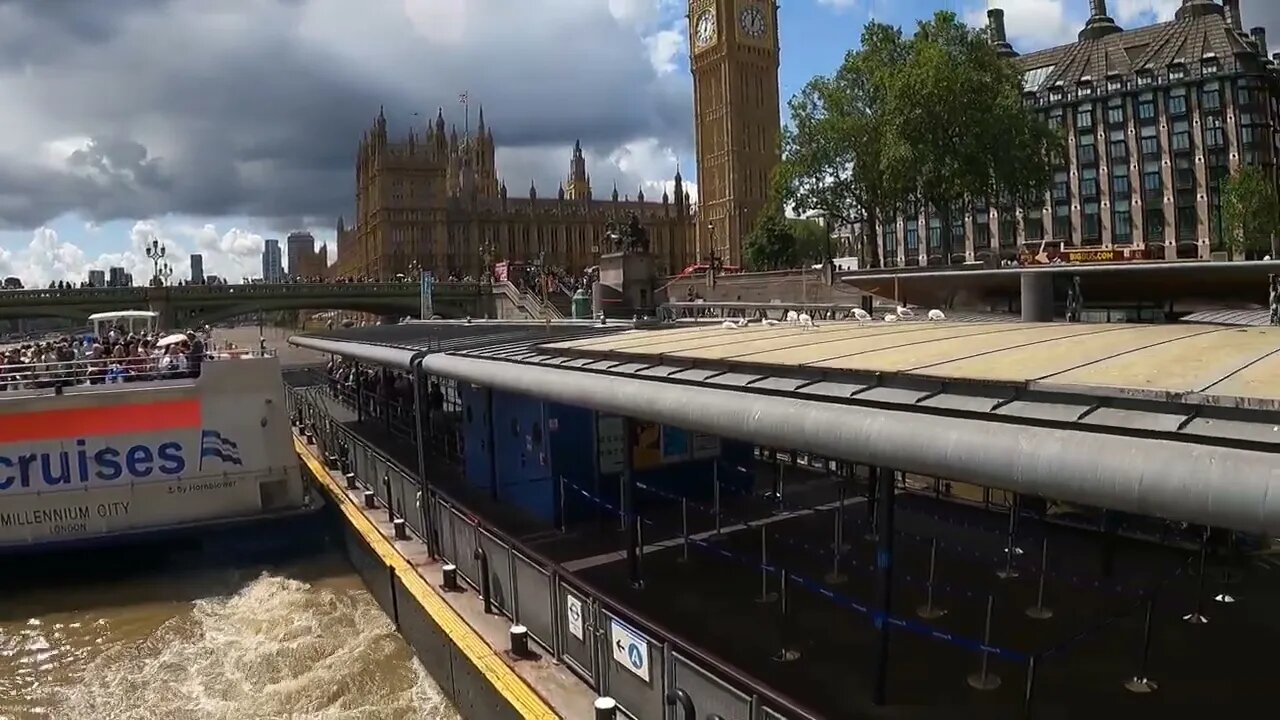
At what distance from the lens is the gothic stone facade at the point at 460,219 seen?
117750 millimetres

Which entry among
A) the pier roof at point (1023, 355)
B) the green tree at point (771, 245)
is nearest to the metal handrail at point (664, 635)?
the pier roof at point (1023, 355)

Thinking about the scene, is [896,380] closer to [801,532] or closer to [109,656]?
[801,532]

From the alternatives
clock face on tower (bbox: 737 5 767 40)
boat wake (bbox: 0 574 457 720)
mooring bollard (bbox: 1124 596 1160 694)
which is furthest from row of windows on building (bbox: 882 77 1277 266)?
mooring bollard (bbox: 1124 596 1160 694)

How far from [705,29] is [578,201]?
119 ft

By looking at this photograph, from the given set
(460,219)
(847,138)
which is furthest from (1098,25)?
(460,219)

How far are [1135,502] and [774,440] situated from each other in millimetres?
2389

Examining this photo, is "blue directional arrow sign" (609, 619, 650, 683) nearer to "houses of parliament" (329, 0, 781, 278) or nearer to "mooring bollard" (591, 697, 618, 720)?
"mooring bollard" (591, 697, 618, 720)

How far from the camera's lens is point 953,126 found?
42.3 metres

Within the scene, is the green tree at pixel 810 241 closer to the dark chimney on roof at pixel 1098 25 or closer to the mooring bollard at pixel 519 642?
the dark chimney on roof at pixel 1098 25

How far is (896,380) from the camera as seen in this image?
6.31m

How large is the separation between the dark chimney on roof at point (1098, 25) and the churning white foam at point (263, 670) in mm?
99010

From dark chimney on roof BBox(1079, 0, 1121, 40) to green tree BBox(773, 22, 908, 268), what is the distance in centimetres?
5644

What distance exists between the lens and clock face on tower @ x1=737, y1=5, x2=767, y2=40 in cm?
10638

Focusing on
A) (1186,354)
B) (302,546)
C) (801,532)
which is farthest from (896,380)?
(302,546)
